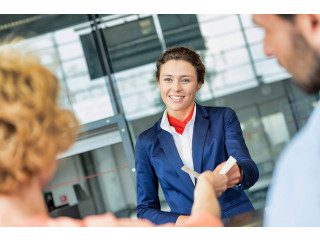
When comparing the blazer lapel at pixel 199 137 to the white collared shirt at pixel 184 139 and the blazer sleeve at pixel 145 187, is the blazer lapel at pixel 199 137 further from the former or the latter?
the blazer sleeve at pixel 145 187

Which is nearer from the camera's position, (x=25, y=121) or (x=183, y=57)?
(x=25, y=121)

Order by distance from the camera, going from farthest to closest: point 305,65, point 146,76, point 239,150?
point 146,76, point 239,150, point 305,65

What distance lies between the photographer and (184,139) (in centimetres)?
190

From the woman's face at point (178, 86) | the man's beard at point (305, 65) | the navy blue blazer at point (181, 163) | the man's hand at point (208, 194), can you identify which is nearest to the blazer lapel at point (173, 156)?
the navy blue blazer at point (181, 163)

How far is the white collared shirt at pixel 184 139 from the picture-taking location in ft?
6.08

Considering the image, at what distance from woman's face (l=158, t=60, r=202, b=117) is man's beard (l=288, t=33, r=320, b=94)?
1.03 metres

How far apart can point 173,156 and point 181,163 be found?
45 mm

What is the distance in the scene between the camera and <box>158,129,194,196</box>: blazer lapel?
1.78 metres

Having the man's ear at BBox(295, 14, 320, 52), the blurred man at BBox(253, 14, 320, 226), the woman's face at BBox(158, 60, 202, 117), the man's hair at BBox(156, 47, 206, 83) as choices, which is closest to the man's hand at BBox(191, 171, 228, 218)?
the blurred man at BBox(253, 14, 320, 226)

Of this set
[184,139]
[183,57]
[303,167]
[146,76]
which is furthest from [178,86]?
[146,76]

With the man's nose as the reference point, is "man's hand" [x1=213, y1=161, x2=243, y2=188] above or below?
below

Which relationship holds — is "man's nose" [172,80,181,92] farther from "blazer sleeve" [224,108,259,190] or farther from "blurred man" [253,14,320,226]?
"blurred man" [253,14,320,226]

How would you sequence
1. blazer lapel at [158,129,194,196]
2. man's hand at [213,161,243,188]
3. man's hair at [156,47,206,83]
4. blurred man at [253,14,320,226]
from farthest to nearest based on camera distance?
man's hair at [156,47,206,83], blazer lapel at [158,129,194,196], man's hand at [213,161,243,188], blurred man at [253,14,320,226]

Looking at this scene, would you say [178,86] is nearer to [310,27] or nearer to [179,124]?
[179,124]
